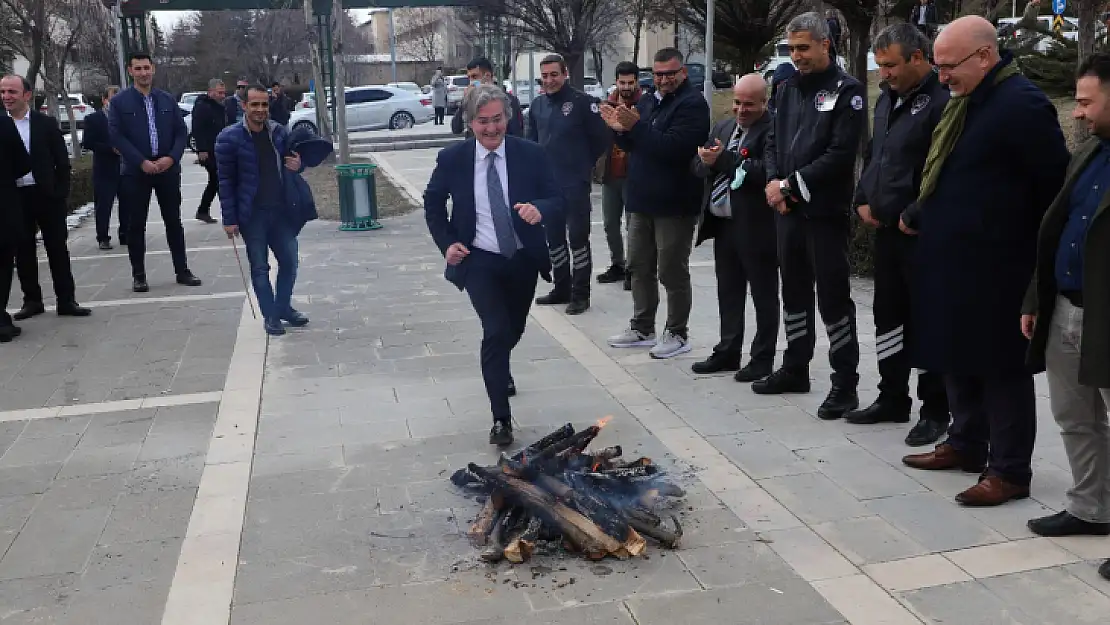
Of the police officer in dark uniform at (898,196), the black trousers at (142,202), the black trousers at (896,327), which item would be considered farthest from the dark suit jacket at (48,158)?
the black trousers at (896,327)

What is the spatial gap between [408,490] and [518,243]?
1342mm

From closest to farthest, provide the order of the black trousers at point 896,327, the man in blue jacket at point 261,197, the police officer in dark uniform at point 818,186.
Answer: the black trousers at point 896,327 → the police officer in dark uniform at point 818,186 → the man in blue jacket at point 261,197

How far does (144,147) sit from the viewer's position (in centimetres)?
942

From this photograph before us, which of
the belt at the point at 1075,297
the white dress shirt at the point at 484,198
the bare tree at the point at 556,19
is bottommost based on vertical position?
the belt at the point at 1075,297

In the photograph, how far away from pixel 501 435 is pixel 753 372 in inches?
69.2

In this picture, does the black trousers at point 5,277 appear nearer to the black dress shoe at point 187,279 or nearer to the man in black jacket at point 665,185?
the black dress shoe at point 187,279

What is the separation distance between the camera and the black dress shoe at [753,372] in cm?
628

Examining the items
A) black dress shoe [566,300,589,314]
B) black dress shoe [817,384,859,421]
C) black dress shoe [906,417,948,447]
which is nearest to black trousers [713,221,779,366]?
black dress shoe [817,384,859,421]

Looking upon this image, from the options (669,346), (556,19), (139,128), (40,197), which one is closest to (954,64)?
(669,346)

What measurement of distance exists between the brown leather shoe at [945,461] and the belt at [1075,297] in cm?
118

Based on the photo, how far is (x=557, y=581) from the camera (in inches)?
150

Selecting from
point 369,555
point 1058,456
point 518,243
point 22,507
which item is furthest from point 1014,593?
point 22,507

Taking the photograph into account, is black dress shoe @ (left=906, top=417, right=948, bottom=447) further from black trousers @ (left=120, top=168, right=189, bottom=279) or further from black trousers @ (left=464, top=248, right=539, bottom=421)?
black trousers @ (left=120, top=168, right=189, bottom=279)

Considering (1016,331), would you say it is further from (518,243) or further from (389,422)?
(389,422)
